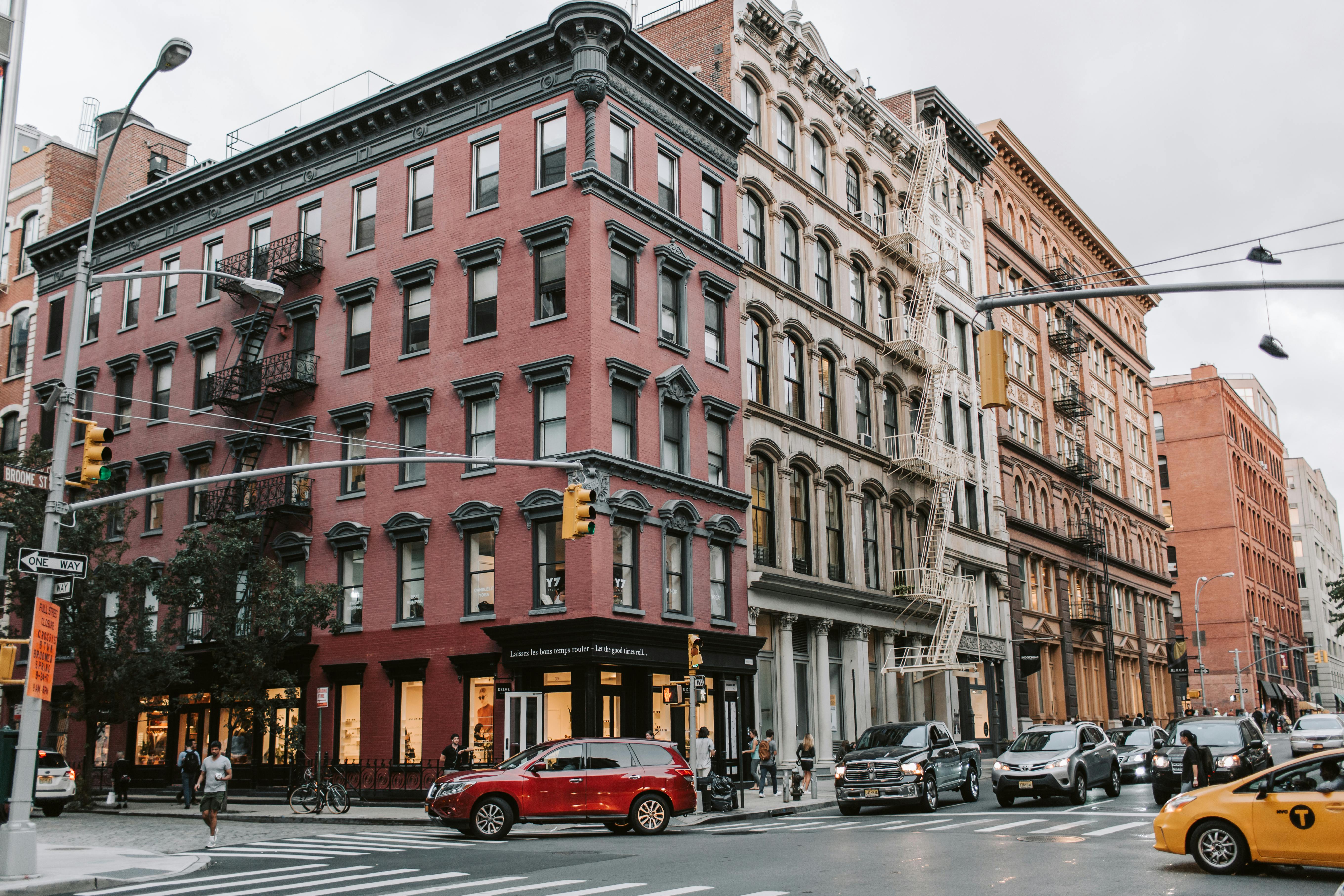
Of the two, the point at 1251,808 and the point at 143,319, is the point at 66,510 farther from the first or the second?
the point at 143,319

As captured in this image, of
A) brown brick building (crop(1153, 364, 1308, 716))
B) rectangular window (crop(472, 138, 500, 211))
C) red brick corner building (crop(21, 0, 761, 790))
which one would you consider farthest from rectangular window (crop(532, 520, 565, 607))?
brown brick building (crop(1153, 364, 1308, 716))

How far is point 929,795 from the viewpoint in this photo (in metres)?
24.9

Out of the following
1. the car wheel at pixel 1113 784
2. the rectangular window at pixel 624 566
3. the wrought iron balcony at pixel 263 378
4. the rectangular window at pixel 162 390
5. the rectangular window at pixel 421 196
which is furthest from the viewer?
the rectangular window at pixel 162 390

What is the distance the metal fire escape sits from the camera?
4347cm

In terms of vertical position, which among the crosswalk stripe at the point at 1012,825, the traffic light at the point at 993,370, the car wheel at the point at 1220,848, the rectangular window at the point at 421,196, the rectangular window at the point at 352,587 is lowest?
the crosswalk stripe at the point at 1012,825

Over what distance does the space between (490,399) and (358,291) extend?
21.1 feet

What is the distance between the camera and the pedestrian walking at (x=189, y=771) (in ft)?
99.3

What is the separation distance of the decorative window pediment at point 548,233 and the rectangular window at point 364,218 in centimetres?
640

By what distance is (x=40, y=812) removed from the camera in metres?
30.4

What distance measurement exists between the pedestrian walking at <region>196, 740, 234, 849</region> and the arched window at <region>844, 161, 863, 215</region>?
102 feet

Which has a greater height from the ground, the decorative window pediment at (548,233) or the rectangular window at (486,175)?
the rectangular window at (486,175)

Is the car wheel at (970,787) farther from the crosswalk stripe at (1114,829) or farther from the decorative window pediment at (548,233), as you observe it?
A: the decorative window pediment at (548,233)

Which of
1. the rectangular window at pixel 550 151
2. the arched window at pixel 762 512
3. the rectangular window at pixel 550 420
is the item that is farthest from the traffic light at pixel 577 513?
the arched window at pixel 762 512

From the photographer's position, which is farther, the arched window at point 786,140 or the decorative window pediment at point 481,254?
the arched window at point 786,140
